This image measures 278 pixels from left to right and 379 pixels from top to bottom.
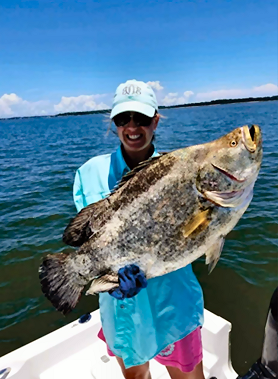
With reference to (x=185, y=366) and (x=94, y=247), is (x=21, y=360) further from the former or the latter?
(x=94, y=247)

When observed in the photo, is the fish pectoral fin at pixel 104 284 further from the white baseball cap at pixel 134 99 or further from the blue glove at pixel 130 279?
the white baseball cap at pixel 134 99

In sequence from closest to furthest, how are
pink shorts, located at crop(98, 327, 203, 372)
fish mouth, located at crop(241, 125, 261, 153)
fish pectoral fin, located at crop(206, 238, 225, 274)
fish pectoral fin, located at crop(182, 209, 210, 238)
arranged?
fish mouth, located at crop(241, 125, 261, 153), fish pectoral fin, located at crop(182, 209, 210, 238), fish pectoral fin, located at crop(206, 238, 225, 274), pink shorts, located at crop(98, 327, 203, 372)

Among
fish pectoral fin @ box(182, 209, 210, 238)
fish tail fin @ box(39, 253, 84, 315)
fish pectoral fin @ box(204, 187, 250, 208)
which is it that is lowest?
fish tail fin @ box(39, 253, 84, 315)

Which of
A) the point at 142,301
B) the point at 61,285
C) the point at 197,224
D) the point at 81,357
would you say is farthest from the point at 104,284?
the point at 81,357

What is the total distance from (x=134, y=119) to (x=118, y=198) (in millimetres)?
846

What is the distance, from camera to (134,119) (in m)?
3.01

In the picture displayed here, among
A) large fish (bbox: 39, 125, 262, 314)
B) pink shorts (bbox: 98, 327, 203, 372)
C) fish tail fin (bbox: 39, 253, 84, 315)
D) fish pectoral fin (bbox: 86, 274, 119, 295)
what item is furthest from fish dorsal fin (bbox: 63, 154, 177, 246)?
pink shorts (bbox: 98, 327, 203, 372)

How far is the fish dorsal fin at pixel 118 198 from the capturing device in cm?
255

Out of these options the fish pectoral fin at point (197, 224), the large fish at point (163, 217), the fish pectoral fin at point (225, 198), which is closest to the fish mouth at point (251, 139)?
the large fish at point (163, 217)

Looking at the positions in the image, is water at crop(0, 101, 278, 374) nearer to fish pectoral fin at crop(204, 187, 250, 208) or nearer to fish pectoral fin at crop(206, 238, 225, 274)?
fish pectoral fin at crop(204, 187, 250, 208)

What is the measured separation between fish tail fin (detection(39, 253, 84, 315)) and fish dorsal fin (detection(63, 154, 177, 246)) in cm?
25

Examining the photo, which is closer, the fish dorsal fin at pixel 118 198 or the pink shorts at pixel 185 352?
the fish dorsal fin at pixel 118 198

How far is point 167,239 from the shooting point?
2441mm

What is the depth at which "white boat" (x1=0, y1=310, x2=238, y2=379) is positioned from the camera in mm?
4332
